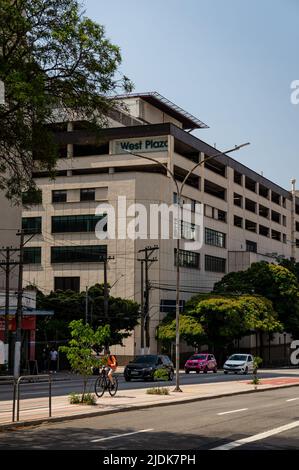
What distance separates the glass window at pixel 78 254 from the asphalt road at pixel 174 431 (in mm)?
48749

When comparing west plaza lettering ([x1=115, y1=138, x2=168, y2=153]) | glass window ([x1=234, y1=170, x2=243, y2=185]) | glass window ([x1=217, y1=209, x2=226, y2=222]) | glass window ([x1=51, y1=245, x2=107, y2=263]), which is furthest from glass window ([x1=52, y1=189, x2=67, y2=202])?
glass window ([x1=234, y1=170, x2=243, y2=185])

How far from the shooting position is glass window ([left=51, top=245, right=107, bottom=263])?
7043 centimetres

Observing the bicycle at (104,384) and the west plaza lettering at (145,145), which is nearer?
the bicycle at (104,384)

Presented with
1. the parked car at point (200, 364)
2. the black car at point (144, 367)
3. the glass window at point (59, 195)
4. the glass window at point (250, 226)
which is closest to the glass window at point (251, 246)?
the glass window at point (250, 226)

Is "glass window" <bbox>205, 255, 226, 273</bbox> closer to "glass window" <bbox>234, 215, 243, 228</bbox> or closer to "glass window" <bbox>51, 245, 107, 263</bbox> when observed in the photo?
"glass window" <bbox>234, 215, 243, 228</bbox>

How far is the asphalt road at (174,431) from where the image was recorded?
1312 centimetres

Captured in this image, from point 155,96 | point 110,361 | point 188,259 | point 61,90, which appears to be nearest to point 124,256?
point 188,259

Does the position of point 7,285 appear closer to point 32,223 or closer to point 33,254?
point 33,254

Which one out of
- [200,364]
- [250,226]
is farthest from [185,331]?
[250,226]

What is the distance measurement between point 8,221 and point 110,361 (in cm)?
Answer: 2390

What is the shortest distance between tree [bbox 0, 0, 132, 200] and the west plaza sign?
5704 centimetres

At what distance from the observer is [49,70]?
47.9ft

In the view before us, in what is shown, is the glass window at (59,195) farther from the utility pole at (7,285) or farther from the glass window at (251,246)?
the glass window at (251,246)

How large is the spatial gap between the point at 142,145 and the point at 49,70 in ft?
193
